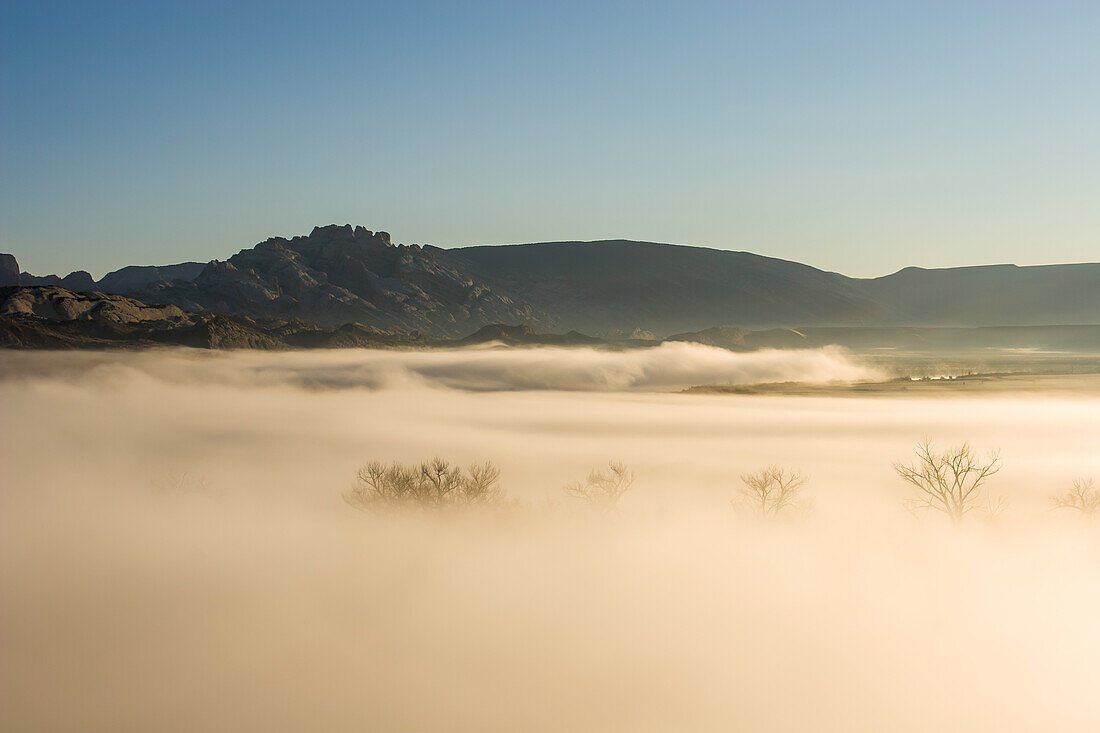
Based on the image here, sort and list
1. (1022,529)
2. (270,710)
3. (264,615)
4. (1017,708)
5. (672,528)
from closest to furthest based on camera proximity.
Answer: (270,710), (1017,708), (1022,529), (264,615), (672,528)

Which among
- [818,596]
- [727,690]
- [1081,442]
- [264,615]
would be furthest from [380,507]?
[1081,442]

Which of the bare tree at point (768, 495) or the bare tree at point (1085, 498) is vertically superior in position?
the bare tree at point (1085, 498)

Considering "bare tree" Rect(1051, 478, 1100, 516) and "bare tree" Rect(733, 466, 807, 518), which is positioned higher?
"bare tree" Rect(1051, 478, 1100, 516)

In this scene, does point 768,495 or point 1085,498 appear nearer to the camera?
point 1085,498

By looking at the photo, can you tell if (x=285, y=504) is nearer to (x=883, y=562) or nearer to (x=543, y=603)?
(x=543, y=603)

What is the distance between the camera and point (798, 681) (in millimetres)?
109562

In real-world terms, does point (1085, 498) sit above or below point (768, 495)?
above


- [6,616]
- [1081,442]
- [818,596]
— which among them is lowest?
[6,616]

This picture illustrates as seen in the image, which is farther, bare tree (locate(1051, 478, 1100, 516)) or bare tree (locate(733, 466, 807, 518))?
bare tree (locate(733, 466, 807, 518))

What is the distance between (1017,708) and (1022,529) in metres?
24.7

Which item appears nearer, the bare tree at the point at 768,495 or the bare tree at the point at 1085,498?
the bare tree at the point at 1085,498

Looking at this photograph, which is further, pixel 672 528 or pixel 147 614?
pixel 672 528

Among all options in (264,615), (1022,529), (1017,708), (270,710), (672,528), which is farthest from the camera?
(672,528)

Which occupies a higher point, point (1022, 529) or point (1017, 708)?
point (1022, 529)
